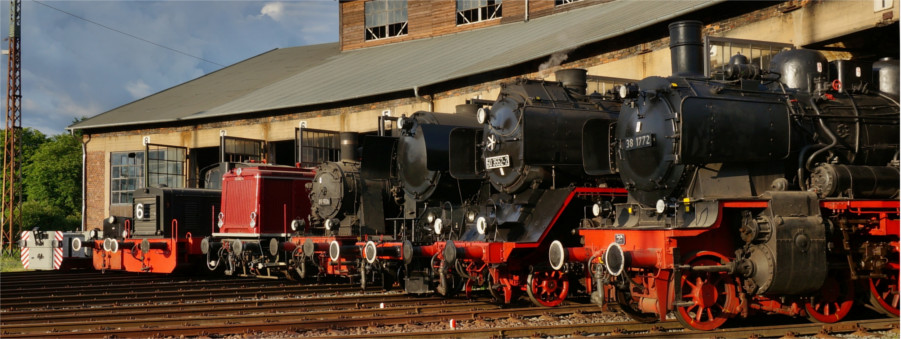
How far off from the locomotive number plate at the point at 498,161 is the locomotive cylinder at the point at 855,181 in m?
3.97

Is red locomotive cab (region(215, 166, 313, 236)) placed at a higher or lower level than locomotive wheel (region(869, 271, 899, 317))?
higher

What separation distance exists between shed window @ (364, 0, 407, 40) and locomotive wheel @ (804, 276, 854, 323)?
25371 mm

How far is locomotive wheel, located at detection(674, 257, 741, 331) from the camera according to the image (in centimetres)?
911

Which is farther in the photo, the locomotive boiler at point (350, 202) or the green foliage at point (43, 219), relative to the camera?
the green foliage at point (43, 219)

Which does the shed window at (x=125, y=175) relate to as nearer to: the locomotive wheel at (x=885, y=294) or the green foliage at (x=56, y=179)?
the locomotive wheel at (x=885, y=294)

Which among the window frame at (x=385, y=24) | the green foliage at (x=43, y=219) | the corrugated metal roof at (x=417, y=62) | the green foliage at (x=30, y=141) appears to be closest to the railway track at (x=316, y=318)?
the corrugated metal roof at (x=417, y=62)

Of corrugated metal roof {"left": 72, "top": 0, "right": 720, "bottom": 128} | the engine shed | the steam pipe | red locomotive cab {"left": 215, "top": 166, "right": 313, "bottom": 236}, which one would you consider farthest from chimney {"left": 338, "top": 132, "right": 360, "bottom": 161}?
the steam pipe

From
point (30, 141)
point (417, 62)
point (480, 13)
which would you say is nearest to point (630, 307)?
point (417, 62)

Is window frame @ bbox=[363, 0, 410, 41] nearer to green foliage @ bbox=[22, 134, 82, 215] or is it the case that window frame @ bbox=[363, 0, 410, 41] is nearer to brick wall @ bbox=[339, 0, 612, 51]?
brick wall @ bbox=[339, 0, 612, 51]

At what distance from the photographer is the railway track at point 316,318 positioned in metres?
9.34

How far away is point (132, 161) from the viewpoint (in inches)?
1200

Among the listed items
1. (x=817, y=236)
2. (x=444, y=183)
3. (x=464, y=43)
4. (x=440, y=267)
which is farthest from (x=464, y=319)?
(x=464, y=43)

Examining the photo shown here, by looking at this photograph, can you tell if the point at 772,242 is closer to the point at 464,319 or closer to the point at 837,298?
the point at 837,298

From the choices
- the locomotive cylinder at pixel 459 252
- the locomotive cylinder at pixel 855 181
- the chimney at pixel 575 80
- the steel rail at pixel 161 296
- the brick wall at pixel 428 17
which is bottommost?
the steel rail at pixel 161 296
